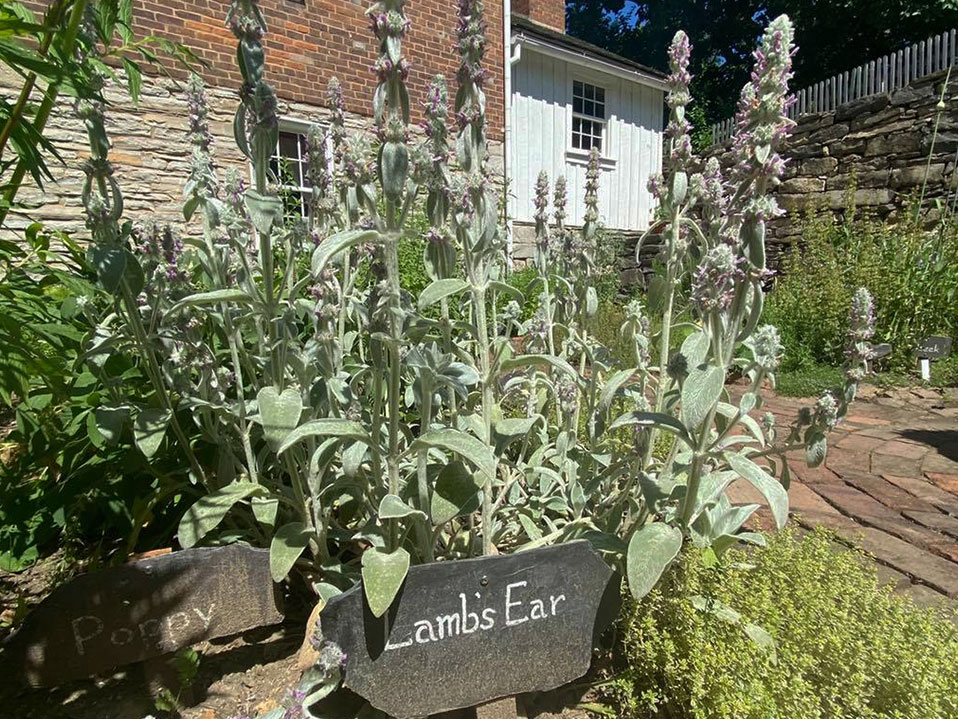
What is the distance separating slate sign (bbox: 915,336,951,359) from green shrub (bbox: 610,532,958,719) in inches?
166

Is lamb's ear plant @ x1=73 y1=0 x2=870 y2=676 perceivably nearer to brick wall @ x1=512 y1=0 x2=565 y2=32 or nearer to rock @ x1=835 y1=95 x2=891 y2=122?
rock @ x1=835 y1=95 x2=891 y2=122

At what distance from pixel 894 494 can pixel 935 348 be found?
2.82 m

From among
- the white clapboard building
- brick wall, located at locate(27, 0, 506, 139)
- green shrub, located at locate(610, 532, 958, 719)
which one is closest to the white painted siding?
the white clapboard building

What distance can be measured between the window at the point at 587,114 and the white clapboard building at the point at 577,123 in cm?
2

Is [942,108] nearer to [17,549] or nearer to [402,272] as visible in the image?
[402,272]

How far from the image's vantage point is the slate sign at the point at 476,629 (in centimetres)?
112

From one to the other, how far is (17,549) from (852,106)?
9183 mm

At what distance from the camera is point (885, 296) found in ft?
17.2

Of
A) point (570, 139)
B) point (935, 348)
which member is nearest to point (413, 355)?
point (935, 348)

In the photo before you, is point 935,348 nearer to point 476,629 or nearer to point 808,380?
point 808,380

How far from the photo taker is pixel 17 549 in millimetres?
1673

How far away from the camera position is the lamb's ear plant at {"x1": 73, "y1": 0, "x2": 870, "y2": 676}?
1.06 metres

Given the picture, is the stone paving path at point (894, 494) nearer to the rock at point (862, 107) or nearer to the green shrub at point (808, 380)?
the green shrub at point (808, 380)

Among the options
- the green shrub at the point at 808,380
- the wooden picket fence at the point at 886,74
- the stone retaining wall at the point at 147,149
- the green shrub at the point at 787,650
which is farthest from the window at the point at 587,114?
the green shrub at the point at 787,650
